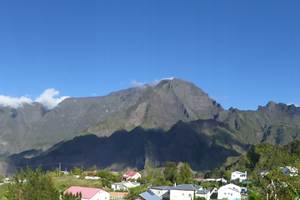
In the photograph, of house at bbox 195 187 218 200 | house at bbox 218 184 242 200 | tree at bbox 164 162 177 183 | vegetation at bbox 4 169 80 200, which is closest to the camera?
vegetation at bbox 4 169 80 200

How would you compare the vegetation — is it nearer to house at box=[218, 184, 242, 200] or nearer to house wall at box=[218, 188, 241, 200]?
house wall at box=[218, 188, 241, 200]

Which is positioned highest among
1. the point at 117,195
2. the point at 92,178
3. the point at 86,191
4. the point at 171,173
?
the point at 171,173

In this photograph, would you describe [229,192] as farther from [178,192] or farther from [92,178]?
[92,178]

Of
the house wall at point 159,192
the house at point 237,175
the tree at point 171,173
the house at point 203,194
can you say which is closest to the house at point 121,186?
the tree at point 171,173

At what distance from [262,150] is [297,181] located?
78.4 metres

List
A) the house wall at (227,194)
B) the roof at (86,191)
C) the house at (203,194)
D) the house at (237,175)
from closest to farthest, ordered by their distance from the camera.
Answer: the house wall at (227,194) → the roof at (86,191) → the house at (203,194) → the house at (237,175)

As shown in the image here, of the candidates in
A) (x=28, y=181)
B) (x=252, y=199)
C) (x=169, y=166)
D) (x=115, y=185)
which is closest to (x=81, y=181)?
(x=115, y=185)

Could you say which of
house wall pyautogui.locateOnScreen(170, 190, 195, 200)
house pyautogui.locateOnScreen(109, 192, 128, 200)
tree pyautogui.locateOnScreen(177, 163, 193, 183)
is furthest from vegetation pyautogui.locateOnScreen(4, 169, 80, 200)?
tree pyautogui.locateOnScreen(177, 163, 193, 183)

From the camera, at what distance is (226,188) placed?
76.1 meters

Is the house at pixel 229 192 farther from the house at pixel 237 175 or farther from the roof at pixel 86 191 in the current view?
the roof at pixel 86 191

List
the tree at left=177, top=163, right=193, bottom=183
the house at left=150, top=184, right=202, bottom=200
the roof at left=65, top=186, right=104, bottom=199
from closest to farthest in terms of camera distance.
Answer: the roof at left=65, top=186, right=104, bottom=199
the house at left=150, top=184, right=202, bottom=200
the tree at left=177, top=163, right=193, bottom=183

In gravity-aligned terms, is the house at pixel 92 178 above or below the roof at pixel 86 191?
above

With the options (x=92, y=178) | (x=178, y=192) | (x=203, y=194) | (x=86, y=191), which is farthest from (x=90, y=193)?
(x=92, y=178)

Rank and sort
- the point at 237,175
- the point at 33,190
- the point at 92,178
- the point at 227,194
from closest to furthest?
the point at 33,190, the point at 227,194, the point at 237,175, the point at 92,178
